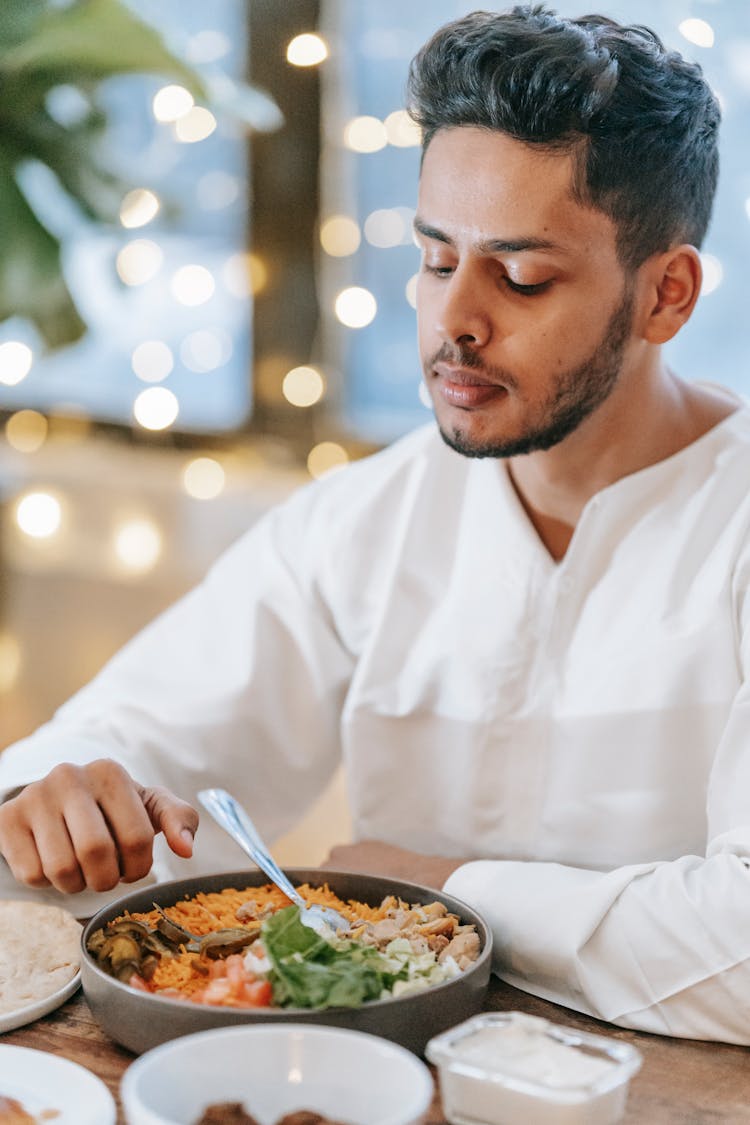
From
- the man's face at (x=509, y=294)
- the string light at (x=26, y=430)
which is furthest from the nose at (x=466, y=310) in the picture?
the string light at (x=26, y=430)

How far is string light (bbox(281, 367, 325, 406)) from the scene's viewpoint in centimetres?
334

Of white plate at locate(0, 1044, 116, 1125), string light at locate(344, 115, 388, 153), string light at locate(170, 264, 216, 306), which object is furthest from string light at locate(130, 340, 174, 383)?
white plate at locate(0, 1044, 116, 1125)

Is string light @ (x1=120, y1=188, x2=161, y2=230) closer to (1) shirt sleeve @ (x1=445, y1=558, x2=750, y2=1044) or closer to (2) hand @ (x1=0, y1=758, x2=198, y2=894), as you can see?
(2) hand @ (x1=0, y1=758, x2=198, y2=894)

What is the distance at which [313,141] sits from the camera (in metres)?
3.25

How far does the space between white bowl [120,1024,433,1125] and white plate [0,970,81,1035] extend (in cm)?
28

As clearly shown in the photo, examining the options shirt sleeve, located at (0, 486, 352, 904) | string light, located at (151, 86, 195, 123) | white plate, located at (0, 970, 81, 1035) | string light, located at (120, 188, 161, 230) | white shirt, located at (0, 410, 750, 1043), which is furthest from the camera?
string light, located at (151, 86, 195, 123)

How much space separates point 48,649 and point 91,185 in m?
1.34

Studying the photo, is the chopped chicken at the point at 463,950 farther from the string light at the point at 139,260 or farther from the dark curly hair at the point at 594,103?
the string light at the point at 139,260

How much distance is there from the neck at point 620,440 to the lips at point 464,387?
0.15 m

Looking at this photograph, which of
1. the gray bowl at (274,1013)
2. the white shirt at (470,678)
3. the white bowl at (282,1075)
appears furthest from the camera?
the white shirt at (470,678)

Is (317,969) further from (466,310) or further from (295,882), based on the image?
(466,310)

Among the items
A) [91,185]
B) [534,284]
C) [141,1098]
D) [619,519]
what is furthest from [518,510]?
[91,185]

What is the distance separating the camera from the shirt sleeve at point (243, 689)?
6.09 ft

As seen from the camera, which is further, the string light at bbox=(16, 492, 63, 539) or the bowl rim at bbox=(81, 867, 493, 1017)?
the string light at bbox=(16, 492, 63, 539)
